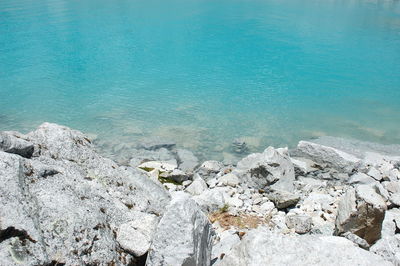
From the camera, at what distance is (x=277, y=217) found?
349 inches

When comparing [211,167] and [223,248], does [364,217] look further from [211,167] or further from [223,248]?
[211,167]

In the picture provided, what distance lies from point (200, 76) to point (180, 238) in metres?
24.6

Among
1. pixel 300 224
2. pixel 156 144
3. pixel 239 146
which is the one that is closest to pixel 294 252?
pixel 300 224

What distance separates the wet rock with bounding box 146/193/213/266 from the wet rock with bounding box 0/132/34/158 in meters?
2.45

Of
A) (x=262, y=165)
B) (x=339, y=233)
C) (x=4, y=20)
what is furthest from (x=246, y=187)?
(x=4, y=20)

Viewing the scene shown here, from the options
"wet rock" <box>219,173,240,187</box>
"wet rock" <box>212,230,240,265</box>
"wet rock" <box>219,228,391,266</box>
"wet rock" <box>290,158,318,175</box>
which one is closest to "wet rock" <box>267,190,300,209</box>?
"wet rock" <box>219,173,240,187</box>

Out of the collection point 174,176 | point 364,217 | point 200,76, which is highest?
point 364,217

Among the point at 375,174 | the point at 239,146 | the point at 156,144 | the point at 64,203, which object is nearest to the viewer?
the point at 64,203

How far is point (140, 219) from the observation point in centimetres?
486

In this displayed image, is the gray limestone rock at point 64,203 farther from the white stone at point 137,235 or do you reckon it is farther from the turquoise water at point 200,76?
the turquoise water at point 200,76

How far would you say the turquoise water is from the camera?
63.1ft

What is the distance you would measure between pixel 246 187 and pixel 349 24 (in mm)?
50635

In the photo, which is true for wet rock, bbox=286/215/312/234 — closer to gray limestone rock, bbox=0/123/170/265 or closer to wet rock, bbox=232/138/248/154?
gray limestone rock, bbox=0/123/170/265

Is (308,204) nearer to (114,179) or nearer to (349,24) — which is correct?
(114,179)
